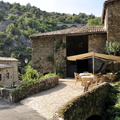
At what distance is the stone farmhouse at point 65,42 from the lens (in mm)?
13594

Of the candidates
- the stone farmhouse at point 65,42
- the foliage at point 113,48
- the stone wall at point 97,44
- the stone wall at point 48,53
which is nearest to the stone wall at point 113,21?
the stone farmhouse at point 65,42

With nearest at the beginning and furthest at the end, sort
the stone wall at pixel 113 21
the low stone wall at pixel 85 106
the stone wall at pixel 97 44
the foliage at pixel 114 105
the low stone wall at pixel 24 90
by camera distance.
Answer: the low stone wall at pixel 85 106
the foliage at pixel 114 105
the low stone wall at pixel 24 90
the stone wall at pixel 113 21
the stone wall at pixel 97 44

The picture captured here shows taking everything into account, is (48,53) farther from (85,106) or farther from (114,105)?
(85,106)

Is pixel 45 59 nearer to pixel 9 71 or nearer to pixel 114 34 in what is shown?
pixel 114 34

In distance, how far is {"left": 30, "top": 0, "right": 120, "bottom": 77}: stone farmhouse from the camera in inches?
535

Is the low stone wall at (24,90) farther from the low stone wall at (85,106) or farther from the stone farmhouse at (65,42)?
the stone farmhouse at (65,42)

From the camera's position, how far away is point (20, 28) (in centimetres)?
9681

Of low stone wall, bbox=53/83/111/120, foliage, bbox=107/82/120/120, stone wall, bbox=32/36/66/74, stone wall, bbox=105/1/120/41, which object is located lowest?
foliage, bbox=107/82/120/120

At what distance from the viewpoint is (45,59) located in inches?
648

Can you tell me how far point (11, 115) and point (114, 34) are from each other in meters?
10.7

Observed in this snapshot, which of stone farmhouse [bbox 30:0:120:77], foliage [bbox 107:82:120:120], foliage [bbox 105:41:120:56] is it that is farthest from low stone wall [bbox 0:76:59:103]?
foliage [bbox 105:41:120:56]

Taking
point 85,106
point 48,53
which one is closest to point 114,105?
point 85,106

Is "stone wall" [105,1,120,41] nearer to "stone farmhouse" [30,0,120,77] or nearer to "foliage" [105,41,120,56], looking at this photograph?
"stone farmhouse" [30,0,120,77]

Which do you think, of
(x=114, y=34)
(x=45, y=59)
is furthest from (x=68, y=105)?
(x=45, y=59)
